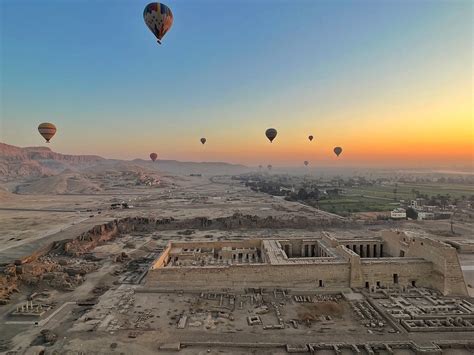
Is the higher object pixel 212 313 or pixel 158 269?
pixel 158 269

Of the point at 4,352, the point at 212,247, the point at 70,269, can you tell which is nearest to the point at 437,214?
the point at 212,247

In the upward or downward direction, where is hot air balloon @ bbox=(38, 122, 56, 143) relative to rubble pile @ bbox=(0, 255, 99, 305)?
upward

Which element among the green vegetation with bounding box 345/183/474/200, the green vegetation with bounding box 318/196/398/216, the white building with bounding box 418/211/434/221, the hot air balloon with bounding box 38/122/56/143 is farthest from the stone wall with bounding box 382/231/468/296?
the green vegetation with bounding box 345/183/474/200

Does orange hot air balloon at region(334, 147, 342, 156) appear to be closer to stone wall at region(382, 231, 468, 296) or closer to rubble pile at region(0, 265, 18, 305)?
stone wall at region(382, 231, 468, 296)

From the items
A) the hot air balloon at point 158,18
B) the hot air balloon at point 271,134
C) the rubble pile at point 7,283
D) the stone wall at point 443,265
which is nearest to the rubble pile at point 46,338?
the rubble pile at point 7,283

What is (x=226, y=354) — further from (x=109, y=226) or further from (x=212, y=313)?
(x=109, y=226)

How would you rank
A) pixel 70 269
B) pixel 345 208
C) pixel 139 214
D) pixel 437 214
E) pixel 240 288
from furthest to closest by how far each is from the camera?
pixel 345 208, pixel 139 214, pixel 437 214, pixel 70 269, pixel 240 288

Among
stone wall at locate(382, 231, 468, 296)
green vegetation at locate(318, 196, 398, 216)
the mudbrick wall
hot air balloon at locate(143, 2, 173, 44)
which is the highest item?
hot air balloon at locate(143, 2, 173, 44)
